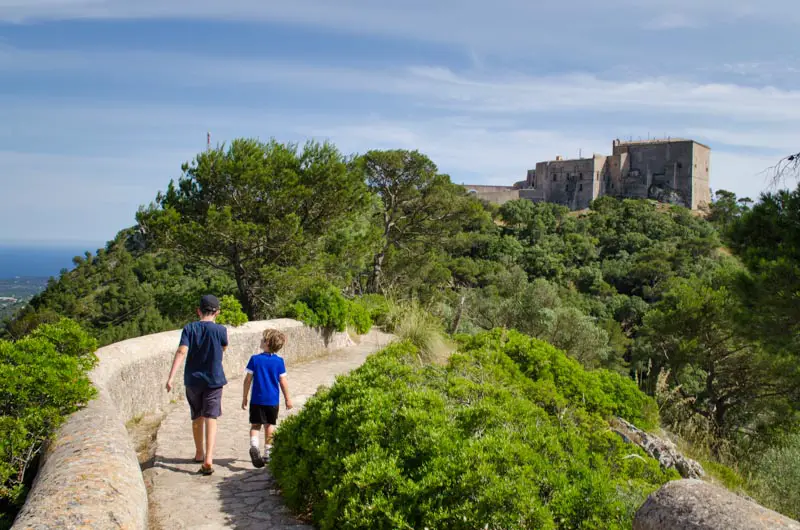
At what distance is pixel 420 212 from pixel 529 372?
19.3m

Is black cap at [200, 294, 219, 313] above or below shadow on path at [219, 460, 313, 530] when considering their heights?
above

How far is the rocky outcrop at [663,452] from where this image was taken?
6148 millimetres

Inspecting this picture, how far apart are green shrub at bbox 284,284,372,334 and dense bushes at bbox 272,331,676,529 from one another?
204 inches

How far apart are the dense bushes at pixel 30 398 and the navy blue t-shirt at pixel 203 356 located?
2.49 ft

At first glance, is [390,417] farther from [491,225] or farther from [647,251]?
[491,225]

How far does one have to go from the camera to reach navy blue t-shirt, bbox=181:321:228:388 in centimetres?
498

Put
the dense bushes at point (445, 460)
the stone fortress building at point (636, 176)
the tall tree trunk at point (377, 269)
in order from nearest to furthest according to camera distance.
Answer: the dense bushes at point (445, 460)
the tall tree trunk at point (377, 269)
the stone fortress building at point (636, 176)

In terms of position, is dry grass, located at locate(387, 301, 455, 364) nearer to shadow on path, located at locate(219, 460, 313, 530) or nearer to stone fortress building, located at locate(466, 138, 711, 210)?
shadow on path, located at locate(219, 460, 313, 530)

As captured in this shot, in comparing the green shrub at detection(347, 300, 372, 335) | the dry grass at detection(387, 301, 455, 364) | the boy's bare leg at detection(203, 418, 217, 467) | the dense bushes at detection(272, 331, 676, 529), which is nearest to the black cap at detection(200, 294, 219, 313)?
the boy's bare leg at detection(203, 418, 217, 467)

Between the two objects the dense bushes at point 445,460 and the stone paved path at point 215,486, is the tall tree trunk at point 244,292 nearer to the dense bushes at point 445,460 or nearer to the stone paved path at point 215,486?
the stone paved path at point 215,486

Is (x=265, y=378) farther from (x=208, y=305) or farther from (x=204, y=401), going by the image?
(x=208, y=305)

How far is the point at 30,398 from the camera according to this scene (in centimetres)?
435

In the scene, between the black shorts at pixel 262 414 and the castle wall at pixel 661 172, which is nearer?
the black shorts at pixel 262 414

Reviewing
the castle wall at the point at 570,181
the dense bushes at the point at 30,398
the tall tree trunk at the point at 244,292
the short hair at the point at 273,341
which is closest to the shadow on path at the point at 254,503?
the short hair at the point at 273,341
